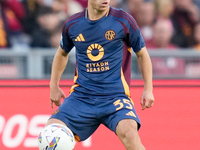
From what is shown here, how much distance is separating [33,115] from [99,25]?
6.02ft

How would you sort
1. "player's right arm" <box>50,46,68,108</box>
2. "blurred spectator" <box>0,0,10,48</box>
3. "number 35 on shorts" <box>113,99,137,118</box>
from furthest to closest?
1. "blurred spectator" <box>0,0,10,48</box>
2. "player's right arm" <box>50,46,68,108</box>
3. "number 35 on shorts" <box>113,99,137,118</box>

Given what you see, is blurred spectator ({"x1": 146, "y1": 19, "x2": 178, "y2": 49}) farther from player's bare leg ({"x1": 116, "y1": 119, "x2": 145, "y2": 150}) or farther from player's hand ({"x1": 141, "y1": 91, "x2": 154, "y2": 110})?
player's bare leg ({"x1": 116, "y1": 119, "x2": 145, "y2": 150})

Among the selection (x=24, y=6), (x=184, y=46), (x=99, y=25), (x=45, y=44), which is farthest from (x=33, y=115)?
(x=184, y=46)

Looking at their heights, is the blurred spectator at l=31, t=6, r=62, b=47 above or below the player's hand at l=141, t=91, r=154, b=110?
above

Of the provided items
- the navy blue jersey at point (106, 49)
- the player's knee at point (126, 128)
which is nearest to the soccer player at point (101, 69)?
the navy blue jersey at point (106, 49)

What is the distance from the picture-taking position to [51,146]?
331 centimetres

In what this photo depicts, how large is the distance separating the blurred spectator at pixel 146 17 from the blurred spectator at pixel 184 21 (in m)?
0.53

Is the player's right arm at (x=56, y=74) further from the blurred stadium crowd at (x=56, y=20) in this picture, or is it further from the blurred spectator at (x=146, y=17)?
the blurred spectator at (x=146, y=17)

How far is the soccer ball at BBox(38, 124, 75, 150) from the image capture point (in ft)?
10.9

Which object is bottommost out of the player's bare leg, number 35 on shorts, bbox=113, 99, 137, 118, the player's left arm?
the player's bare leg

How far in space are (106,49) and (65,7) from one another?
385 cm

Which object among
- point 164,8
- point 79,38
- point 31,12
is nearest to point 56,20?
point 31,12

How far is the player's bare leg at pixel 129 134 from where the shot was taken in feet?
11.4

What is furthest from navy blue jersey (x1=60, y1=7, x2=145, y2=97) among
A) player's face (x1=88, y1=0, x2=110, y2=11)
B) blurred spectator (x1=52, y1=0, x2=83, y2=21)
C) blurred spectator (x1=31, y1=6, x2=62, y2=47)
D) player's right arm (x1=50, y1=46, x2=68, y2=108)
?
blurred spectator (x1=52, y1=0, x2=83, y2=21)
